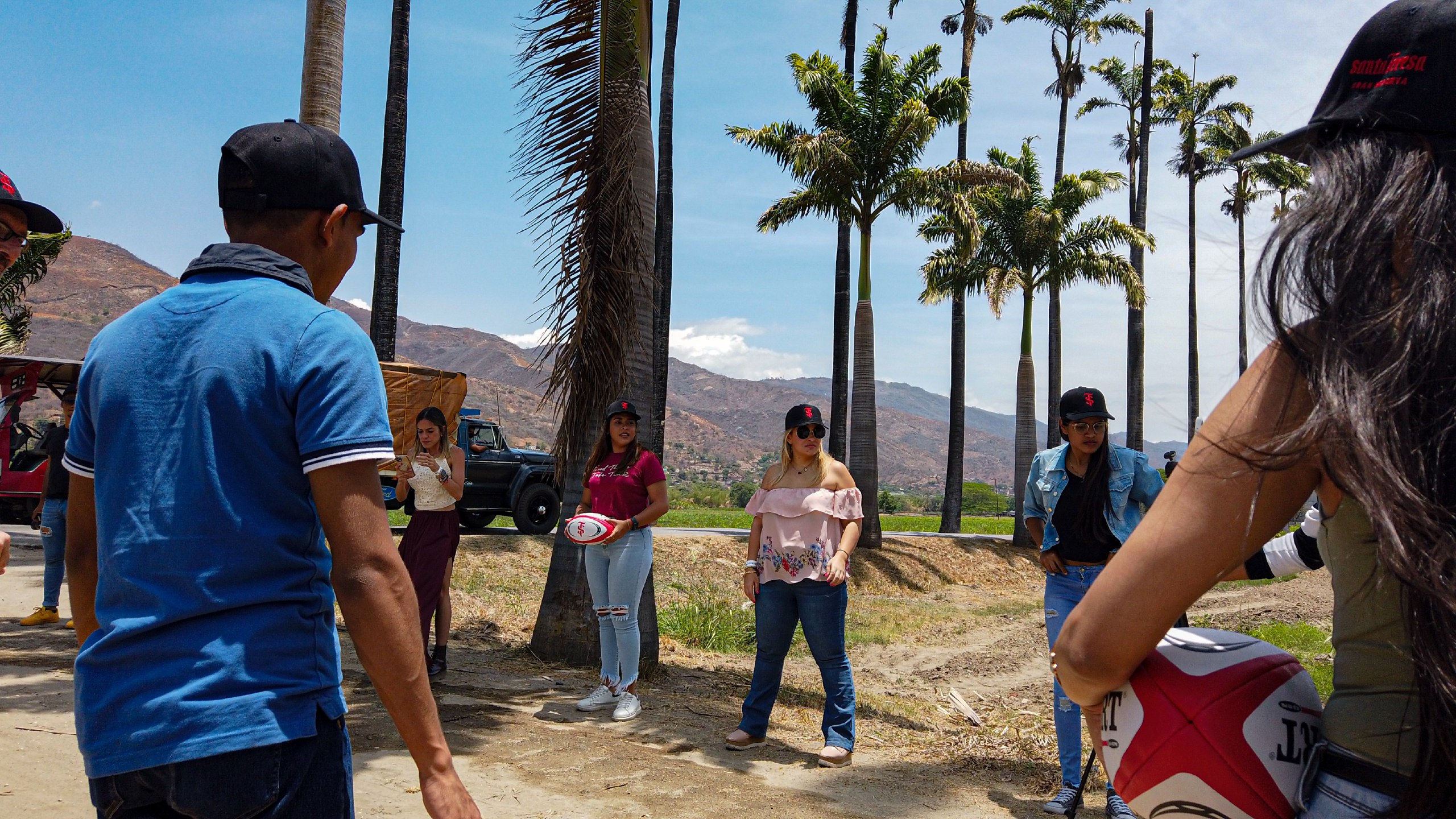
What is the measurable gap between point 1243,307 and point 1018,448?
2940 cm

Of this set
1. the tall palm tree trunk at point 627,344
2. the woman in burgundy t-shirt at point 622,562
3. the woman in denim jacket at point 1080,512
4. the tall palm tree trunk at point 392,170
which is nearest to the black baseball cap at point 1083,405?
the woman in denim jacket at point 1080,512

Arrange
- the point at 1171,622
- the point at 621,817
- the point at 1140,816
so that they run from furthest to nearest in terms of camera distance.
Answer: the point at 621,817, the point at 1140,816, the point at 1171,622

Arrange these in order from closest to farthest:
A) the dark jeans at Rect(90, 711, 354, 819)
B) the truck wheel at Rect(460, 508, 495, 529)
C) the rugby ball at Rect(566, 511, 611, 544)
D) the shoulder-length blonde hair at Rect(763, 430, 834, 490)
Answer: the dark jeans at Rect(90, 711, 354, 819) → the shoulder-length blonde hair at Rect(763, 430, 834, 490) → the rugby ball at Rect(566, 511, 611, 544) → the truck wheel at Rect(460, 508, 495, 529)

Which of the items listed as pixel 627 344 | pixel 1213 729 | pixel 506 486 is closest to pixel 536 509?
pixel 506 486

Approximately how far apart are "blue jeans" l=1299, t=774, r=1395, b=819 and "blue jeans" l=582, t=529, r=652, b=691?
237 inches

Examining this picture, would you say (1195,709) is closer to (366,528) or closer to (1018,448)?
(366,528)

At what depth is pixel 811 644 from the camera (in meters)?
6.47

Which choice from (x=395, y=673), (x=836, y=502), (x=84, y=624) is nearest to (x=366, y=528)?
(x=395, y=673)

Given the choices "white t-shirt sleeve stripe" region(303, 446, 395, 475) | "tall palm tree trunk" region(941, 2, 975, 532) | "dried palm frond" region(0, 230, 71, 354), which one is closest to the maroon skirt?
"white t-shirt sleeve stripe" region(303, 446, 395, 475)

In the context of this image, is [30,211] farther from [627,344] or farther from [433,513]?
[627,344]

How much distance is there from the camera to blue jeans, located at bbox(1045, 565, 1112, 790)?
5.52 meters

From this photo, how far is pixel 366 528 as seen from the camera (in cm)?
182

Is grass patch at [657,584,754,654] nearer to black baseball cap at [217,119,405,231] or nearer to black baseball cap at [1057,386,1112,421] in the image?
black baseball cap at [1057,386,1112,421]

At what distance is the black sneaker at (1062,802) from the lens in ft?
17.9
